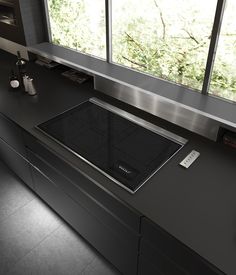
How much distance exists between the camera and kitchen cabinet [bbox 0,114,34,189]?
166cm

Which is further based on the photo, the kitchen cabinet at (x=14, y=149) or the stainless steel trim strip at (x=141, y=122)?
the kitchen cabinet at (x=14, y=149)

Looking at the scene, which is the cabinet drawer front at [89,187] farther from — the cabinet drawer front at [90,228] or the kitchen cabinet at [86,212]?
the cabinet drawer front at [90,228]

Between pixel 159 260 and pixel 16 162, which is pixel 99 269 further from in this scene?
pixel 16 162

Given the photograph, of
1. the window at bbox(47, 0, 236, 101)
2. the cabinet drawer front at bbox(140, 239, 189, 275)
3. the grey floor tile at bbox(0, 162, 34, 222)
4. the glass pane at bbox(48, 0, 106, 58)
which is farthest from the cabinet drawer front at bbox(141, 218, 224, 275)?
the glass pane at bbox(48, 0, 106, 58)

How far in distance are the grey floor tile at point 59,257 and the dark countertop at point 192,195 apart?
0.69 meters

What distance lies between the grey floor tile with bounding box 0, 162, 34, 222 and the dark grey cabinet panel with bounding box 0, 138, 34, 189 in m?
0.08

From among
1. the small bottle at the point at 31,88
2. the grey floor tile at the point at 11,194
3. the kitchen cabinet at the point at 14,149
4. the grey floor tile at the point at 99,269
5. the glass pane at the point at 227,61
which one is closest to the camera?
the glass pane at the point at 227,61

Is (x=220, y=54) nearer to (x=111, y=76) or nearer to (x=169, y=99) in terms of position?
(x=169, y=99)

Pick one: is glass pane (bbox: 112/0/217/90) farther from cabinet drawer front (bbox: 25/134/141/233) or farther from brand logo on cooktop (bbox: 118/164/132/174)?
cabinet drawer front (bbox: 25/134/141/233)

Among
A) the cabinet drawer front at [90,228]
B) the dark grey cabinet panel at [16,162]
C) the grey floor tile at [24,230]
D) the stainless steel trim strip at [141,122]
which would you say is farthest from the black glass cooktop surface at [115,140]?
the grey floor tile at [24,230]

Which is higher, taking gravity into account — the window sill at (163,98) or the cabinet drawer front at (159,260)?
the window sill at (163,98)

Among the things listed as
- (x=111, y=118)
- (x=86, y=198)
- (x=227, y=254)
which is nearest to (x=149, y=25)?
(x=111, y=118)

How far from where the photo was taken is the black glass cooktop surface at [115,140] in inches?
47.6

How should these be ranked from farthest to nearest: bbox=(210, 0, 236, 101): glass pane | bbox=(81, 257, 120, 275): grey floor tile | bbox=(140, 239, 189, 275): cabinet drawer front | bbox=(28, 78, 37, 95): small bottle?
1. bbox=(28, 78, 37, 95): small bottle
2. bbox=(81, 257, 120, 275): grey floor tile
3. bbox=(210, 0, 236, 101): glass pane
4. bbox=(140, 239, 189, 275): cabinet drawer front
